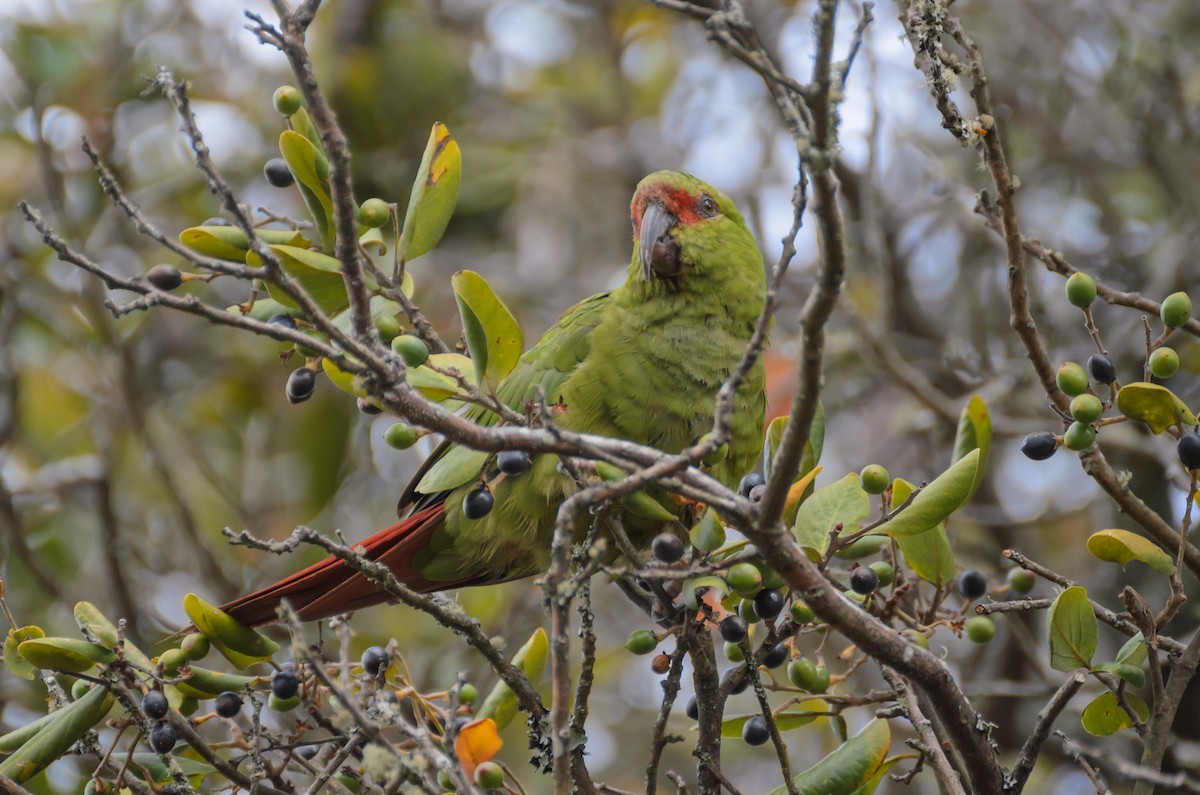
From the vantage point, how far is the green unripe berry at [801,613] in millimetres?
1652

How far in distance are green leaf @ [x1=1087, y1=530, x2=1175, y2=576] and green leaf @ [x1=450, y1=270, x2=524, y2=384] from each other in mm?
964

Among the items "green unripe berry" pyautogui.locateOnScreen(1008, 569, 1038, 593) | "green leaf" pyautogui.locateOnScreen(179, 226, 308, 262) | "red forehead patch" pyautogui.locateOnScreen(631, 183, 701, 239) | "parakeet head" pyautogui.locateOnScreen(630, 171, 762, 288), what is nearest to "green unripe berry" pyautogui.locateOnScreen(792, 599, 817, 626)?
"green unripe berry" pyautogui.locateOnScreen(1008, 569, 1038, 593)

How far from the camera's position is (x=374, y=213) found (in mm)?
1771

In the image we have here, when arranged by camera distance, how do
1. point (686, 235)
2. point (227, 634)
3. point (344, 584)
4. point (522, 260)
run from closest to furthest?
point (227, 634)
point (344, 584)
point (686, 235)
point (522, 260)

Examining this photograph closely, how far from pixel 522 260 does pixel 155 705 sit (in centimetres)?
Answer: 349

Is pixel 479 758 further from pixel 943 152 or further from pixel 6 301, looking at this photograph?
pixel 943 152

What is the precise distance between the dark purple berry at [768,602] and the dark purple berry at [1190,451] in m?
0.63

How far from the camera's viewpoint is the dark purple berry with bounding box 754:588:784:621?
5.39 feet

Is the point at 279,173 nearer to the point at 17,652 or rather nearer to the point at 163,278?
the point at 163,278

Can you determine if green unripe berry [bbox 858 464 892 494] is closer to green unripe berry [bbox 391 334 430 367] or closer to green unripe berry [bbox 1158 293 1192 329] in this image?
green unripe berry [bbox 1158 293 1192 329]

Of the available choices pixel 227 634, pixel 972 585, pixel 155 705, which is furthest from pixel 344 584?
pixel 972 585

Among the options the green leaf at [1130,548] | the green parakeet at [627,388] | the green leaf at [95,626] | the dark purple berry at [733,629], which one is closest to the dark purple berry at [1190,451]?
the green leaf at [1130,548]

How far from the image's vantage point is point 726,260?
8.93 ft

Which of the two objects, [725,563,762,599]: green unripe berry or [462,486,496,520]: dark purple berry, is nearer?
[725,563,762,599]: green unripe berry
